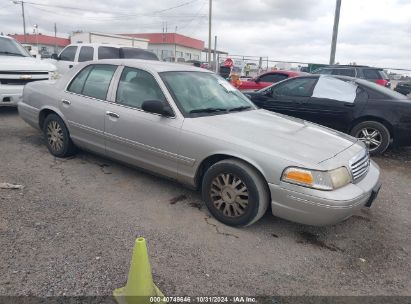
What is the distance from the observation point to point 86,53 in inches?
428

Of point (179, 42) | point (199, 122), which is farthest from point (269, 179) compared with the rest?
point (179, 42)

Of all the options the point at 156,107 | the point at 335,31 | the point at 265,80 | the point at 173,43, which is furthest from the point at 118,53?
the point at 173,43

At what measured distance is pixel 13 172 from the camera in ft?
15.3

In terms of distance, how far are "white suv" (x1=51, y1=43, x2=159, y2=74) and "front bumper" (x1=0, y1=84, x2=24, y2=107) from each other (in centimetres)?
359

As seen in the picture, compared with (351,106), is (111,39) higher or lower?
higher

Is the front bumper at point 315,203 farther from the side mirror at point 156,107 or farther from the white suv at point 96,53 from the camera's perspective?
the white suv at point 96,53

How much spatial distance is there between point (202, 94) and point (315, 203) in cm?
191

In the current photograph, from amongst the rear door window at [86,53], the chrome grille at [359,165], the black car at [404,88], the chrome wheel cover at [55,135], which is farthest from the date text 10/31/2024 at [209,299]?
the black car at [404,88]

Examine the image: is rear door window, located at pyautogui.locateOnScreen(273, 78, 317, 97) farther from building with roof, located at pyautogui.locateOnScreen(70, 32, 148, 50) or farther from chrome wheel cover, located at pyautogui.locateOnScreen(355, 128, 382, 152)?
building with roof, located at pyautogui.locateOnScreen(70, 32, 148, 50)

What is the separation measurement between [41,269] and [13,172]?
2.41 metres

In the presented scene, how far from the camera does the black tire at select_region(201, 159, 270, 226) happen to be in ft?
10.9

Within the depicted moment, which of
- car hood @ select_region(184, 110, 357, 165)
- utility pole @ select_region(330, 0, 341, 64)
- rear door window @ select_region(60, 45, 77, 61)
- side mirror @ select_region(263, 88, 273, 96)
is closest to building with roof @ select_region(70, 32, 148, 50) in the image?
rear door window @ select_region(60, 45, 77, 61)

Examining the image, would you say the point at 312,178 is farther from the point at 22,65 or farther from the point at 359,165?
the point at 22,65

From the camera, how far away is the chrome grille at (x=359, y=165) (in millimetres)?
3436
